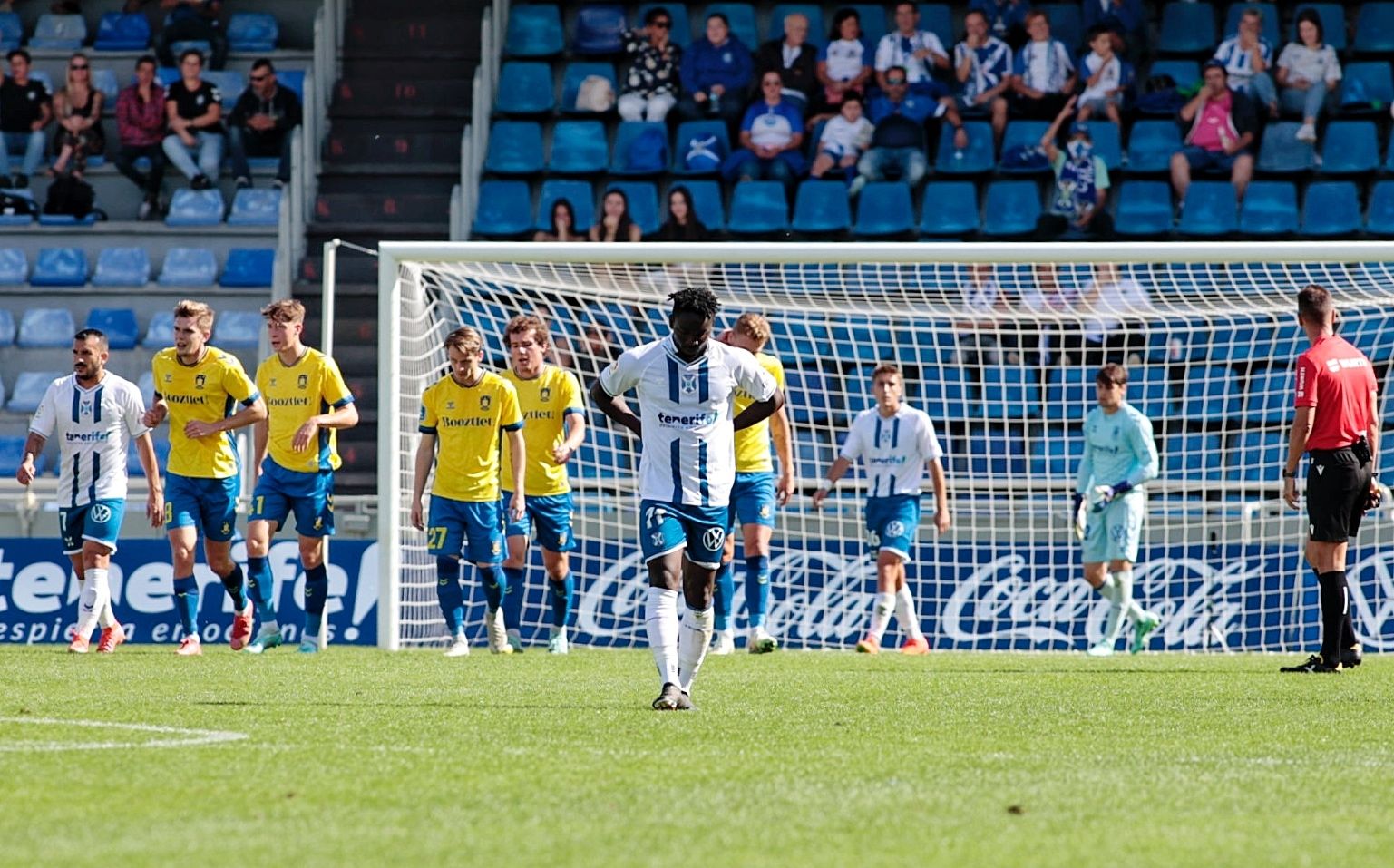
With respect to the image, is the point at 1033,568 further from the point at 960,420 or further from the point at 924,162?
the point at 924,162

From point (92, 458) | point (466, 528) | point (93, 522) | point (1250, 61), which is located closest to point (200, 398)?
point (92, 458)

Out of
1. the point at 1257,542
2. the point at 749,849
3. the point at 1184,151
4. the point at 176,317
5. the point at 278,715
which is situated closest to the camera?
the point at 749,849

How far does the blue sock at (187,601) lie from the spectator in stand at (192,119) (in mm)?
9222

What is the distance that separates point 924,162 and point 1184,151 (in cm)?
252

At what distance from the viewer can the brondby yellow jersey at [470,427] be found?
1205 centimetres

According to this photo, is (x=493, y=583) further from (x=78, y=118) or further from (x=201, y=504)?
(x=78, y=118)

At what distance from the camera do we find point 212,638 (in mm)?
14664

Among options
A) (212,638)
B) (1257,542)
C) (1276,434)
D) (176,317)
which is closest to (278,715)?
(176,317)

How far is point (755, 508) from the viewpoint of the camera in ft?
40.7

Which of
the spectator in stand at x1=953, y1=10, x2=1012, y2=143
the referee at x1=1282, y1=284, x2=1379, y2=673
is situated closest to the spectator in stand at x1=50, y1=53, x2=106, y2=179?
the spectator in stand at x1=953, y1=10, x2=1012, y2=143

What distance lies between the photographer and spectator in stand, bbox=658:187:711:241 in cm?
1831

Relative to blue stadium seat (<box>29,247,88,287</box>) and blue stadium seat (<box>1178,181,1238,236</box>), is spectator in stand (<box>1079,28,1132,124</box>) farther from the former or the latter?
blue stadium seat (<box>29,247,88,287</box>)

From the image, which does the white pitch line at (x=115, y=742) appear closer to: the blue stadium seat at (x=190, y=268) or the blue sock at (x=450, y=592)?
the blue sock at (x=450, y=592)

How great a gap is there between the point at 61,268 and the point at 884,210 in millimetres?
8429
